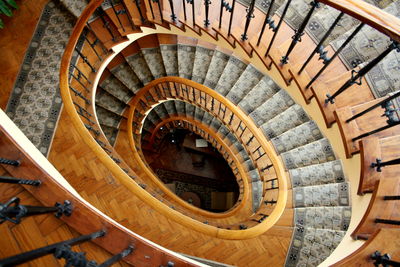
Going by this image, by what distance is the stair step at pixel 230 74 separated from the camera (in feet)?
18.1

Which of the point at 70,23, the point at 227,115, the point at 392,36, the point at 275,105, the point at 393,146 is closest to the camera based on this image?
the point at 392,36

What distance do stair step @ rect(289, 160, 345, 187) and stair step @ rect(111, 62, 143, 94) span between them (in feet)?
12.1

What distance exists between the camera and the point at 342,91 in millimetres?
2531

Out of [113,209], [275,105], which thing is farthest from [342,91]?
[113,209]

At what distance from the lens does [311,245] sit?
3.95 meters

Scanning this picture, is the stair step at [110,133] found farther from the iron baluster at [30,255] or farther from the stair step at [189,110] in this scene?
the iron baluster at [30,255]

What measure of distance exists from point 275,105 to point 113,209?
11.0 ft

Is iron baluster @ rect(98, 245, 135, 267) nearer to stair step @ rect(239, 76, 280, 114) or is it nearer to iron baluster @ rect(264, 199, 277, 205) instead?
iron baluster @ rect(264, 199, 277, 205)

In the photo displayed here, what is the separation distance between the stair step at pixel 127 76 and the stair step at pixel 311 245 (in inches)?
169

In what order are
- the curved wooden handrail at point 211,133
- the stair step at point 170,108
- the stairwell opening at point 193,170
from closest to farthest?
the curved wooden handrail at point 211,133 → the stair step at point 170,108 → the stairwell opening at point 193,170

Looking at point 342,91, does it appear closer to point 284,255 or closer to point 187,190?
point 284,255

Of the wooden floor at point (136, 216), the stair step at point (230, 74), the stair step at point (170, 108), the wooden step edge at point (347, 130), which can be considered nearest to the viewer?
the wooden step edge at point (347, 130)

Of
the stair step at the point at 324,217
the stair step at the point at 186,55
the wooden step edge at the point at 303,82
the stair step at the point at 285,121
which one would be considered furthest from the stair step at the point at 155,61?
the stair step at the point at 324,217

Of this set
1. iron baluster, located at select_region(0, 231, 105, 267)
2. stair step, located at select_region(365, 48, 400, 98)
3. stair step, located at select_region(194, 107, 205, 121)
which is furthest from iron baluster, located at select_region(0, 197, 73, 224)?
stair step, located at select_region(194, 107, 205, 121)
